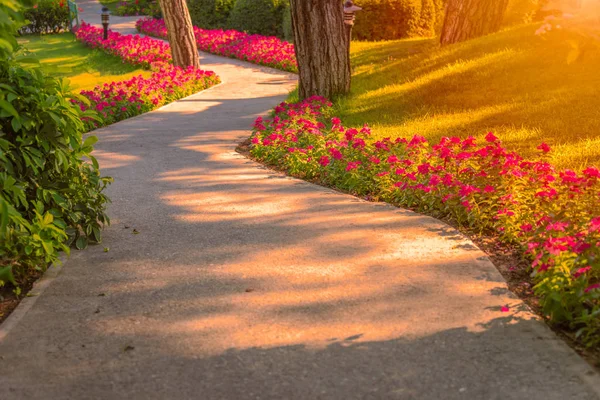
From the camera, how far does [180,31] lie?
1714 cm

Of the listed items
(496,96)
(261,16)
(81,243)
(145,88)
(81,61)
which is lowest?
(81,243)

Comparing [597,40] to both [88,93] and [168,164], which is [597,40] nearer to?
[168,164]

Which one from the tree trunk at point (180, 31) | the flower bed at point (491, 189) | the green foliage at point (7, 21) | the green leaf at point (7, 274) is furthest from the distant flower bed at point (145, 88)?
the green foliage at point (7, 21)

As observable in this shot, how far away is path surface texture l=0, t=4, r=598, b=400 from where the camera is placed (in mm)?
3646

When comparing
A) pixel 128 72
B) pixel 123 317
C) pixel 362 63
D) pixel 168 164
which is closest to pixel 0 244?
pixel 123 317

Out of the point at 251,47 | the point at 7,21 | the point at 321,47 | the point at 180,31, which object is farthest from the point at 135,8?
the point at 7,21

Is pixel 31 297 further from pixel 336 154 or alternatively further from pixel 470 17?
pixel 470 17

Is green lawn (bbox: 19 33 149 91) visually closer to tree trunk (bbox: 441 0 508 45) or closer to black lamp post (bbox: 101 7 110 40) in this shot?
black lamp post (bbox: 101 7 110 40)

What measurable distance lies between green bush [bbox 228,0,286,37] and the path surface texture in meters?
18.7

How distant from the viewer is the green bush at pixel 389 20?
20984 millimetres

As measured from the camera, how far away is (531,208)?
5.77 metres

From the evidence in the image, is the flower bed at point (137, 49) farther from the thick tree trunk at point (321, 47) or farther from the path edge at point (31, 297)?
the path edge at point (31, 297)

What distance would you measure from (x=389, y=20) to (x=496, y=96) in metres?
11.1

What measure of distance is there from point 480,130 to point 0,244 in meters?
6.48
